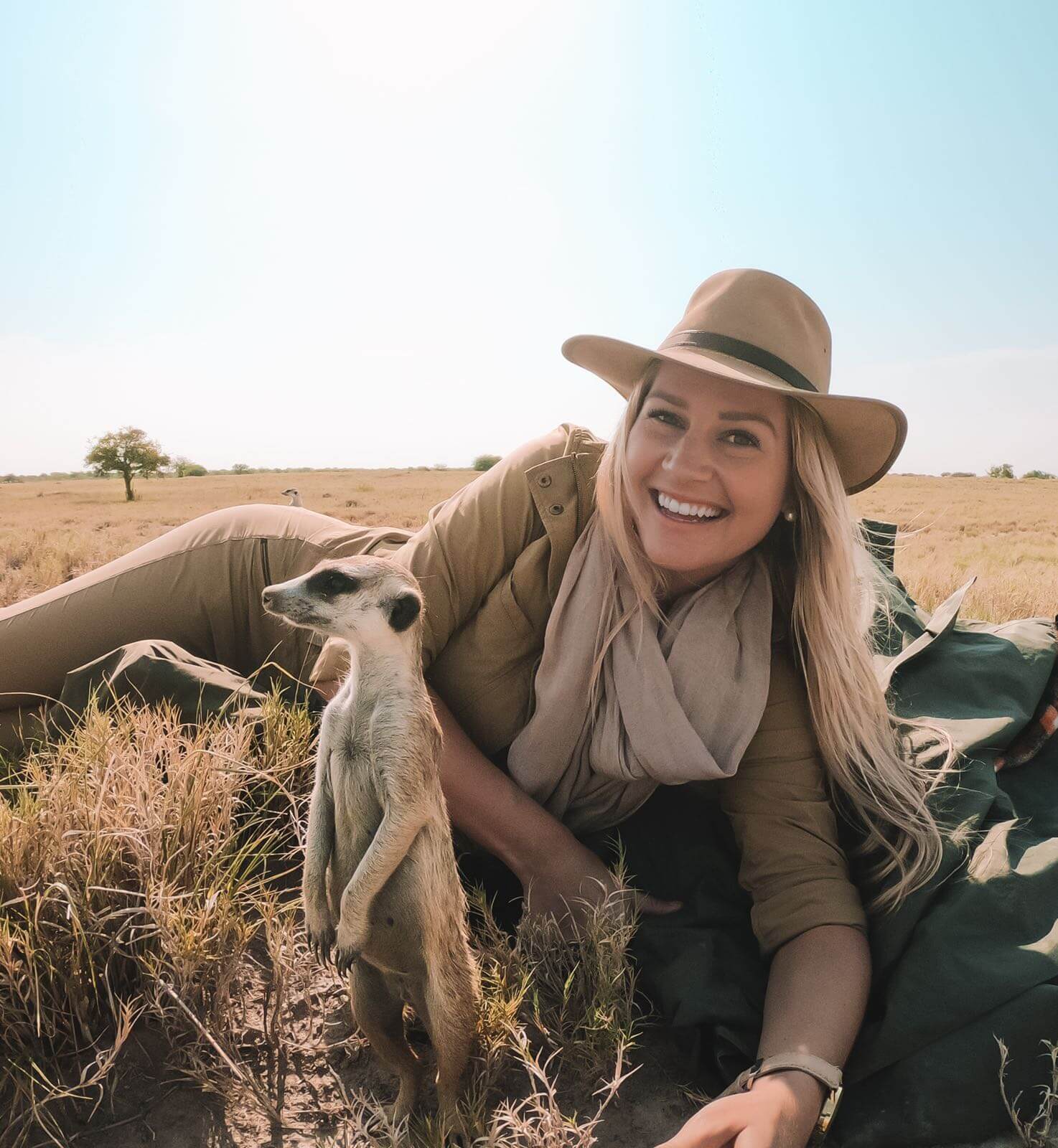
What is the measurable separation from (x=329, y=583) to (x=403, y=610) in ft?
0.57

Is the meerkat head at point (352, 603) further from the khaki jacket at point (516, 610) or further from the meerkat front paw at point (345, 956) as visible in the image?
the khaki jacket at point (516, 610)

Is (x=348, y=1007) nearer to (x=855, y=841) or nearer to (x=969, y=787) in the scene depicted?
(x=855, y=841)

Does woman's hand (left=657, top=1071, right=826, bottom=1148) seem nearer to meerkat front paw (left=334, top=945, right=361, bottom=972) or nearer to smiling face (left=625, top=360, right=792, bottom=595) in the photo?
meerkat front paw (left=334, top=945, right=361, bottom=972)

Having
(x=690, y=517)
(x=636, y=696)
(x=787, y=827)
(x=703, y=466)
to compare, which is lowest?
(x=787, y=827)

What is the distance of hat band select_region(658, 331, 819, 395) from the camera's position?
244cm

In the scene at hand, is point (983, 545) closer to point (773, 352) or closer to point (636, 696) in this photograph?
point (773, 352)

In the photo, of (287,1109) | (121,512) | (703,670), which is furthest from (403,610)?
(121,512)

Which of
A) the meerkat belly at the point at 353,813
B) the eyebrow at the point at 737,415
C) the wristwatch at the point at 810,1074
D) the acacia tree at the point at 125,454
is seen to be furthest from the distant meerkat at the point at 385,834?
the acacia tree at the point at 125,454

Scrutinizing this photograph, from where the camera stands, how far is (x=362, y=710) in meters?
1.72

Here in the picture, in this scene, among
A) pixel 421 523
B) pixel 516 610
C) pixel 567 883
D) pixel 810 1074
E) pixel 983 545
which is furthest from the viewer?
pixel 421 523

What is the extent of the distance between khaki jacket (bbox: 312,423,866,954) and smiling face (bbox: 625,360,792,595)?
A: 38 cm

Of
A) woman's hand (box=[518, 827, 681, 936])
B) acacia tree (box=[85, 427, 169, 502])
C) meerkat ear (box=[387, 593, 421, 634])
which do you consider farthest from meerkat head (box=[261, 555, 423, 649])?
acacia tree (box=[85, 427, 169, 502])

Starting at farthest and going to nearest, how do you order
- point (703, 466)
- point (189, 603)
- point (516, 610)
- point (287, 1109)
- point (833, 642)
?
point (189, 603)
point (516, 610)
point (833, 642)
point (703, 466)
point (287, 1109)

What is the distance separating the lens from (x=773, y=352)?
8.14 ft
